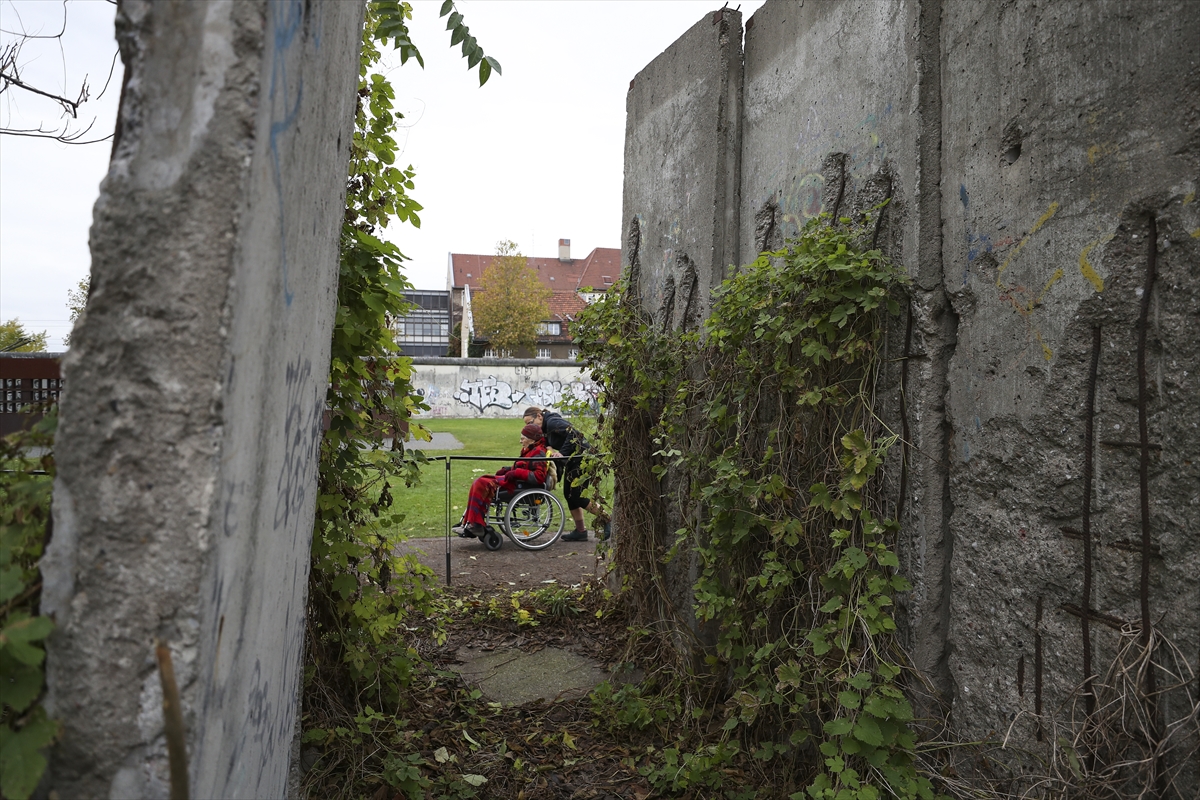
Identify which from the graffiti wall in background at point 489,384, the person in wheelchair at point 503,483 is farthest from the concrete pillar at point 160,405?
the graffiti wall in background at point 489,384

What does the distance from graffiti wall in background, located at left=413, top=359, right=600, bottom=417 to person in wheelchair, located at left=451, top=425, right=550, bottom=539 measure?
2058 cm

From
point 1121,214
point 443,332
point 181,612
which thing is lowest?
point 181,612

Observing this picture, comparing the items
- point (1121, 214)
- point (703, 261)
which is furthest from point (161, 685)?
point (703, 261)

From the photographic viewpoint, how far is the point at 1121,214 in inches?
84.9

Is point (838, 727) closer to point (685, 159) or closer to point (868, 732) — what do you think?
point (868, 732)

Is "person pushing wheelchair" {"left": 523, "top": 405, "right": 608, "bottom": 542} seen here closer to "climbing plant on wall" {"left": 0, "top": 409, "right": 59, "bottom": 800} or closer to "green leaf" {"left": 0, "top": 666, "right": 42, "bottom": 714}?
"climbing plant on wall" {"left": 0, "top": 409, "right": 59, "bottom": 800}

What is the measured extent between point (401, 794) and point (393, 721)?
0.45m

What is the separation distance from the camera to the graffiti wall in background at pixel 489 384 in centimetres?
2864

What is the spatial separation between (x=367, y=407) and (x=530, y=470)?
14.9 feet

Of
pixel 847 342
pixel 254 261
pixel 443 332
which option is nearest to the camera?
pixel 254 261

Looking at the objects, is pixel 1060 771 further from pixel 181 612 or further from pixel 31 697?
pixel 31 697

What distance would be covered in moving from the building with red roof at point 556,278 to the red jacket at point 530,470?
32.6 meters

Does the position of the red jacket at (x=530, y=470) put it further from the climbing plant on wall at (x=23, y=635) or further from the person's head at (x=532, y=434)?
the climbing plant on wall at (x=23, y=635)

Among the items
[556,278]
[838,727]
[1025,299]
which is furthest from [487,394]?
[1025,299]
